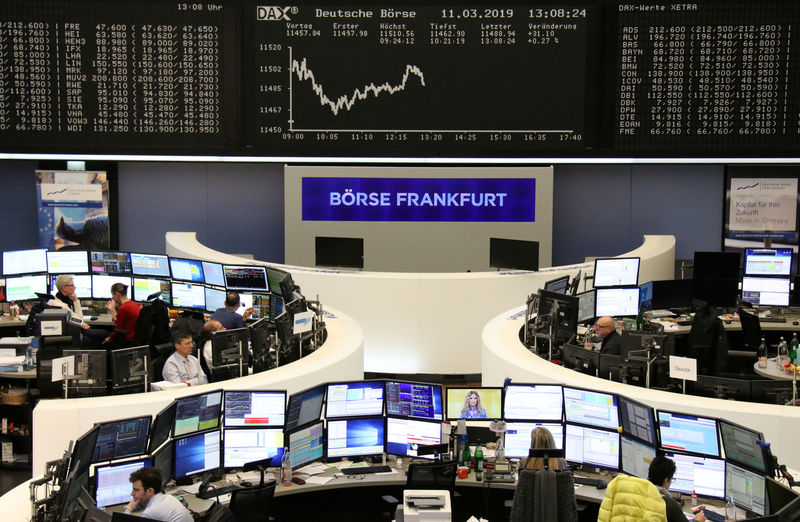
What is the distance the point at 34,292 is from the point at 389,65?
14.8 feet

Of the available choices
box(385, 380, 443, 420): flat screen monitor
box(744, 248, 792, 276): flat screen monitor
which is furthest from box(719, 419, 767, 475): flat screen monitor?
box(744, 248, 792, 276): flat screen monitor

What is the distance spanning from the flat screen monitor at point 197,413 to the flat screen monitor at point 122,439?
261 mm

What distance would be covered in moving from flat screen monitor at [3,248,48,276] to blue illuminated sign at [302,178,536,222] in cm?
322

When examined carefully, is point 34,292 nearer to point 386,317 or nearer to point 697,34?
point 386,317

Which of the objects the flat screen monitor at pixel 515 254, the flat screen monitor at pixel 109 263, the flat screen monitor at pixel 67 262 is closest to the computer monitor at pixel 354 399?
the flat screen monitor at pixel 515 254

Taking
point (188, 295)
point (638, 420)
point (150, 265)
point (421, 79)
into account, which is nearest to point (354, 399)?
point (638, 420)

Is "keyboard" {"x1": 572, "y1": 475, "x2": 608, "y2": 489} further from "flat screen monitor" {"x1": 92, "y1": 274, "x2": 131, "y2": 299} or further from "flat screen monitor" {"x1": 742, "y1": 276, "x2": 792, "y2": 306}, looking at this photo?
"flat screen monitor" {"x1": 92, "y1": 274, "x2": 131, "y2": 299}

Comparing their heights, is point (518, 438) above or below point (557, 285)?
below

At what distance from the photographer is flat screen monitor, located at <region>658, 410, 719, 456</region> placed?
16.8 feet

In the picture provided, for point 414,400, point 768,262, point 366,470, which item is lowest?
point 366,470

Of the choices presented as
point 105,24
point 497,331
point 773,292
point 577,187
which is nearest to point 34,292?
point 105,24

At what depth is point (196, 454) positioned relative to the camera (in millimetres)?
5453

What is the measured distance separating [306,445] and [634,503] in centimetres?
219

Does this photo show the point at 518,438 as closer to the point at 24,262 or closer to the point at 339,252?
the point at 339,252
